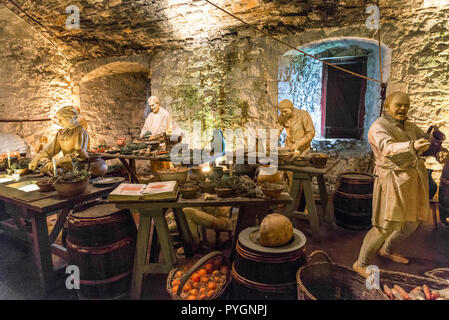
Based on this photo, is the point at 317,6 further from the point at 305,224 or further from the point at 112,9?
the point at 112,9

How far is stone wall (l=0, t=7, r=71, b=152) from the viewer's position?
6223 mm

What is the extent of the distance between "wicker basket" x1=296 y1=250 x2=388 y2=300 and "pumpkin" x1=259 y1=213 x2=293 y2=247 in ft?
0.71

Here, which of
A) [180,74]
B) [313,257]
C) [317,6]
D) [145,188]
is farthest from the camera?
[180,74]

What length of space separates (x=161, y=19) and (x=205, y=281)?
18.4 feet

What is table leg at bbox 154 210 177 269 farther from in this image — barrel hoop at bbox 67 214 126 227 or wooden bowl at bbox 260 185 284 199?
wooden bowl at bbox 260 185 284 199

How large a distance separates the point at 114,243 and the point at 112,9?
5432 mm

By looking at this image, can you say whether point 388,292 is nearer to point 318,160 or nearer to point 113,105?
point 318,160

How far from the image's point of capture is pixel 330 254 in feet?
10.0

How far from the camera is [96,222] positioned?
211 centimetres

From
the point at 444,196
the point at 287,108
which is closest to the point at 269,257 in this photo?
the point at 287,108

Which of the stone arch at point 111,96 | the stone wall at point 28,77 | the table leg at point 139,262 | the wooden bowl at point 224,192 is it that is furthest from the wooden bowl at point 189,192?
the stone wall at point 28,77

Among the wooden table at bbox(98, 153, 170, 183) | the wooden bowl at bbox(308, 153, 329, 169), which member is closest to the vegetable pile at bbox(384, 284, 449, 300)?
the wooden bowl at bbox(308, 153, 329, 169)

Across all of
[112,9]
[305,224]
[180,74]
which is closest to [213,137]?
[180,74]

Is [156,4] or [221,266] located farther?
[156,4]
